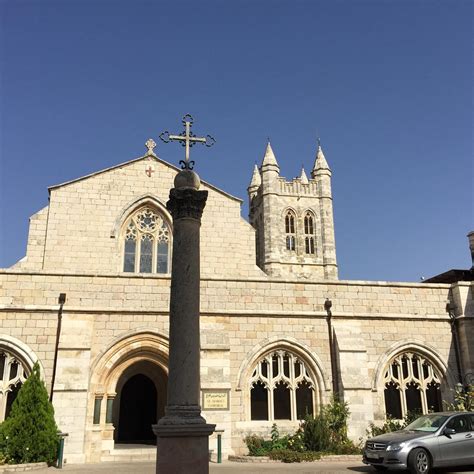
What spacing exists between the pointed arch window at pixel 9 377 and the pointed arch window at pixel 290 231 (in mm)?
37114

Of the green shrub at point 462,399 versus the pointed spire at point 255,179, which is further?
the pointed spire at point 255,179

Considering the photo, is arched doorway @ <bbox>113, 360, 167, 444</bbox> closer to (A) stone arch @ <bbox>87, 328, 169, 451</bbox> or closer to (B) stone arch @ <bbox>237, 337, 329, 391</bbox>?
(A) stone arch @ <bbox>87, 328, 169, 451</bbox>

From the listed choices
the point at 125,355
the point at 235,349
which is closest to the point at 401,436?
the point at 235,349

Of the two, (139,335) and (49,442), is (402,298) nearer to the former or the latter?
(139,335)

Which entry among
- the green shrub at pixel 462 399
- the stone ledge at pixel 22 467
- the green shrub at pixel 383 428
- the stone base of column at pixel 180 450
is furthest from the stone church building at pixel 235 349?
the stone base of column at pixel 180 450

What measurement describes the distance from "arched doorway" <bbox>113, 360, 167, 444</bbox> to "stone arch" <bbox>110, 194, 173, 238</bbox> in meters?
6.17

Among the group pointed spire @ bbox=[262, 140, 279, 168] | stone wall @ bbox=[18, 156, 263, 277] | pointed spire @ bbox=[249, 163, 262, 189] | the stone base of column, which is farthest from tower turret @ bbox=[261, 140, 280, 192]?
the stone base of column

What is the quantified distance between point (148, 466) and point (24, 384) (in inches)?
134

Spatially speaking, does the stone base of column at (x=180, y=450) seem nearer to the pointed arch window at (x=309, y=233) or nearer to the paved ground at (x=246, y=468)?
the paved ground at (x=246, y=468)

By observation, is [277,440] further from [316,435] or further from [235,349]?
[235,349]

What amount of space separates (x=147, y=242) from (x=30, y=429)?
9803 mm

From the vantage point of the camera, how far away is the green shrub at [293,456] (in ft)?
37.6

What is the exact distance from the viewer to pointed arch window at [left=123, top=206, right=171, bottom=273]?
65.3 ft

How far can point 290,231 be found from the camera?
49.2 m
